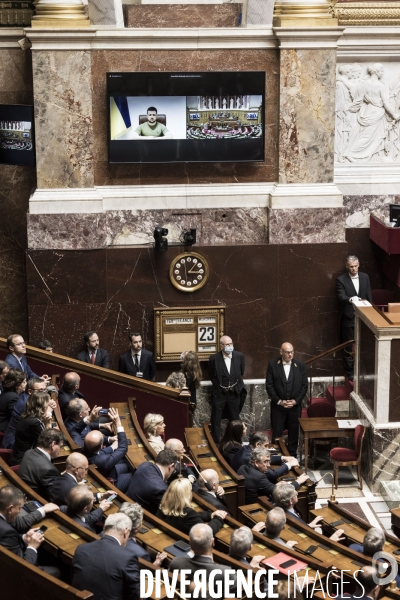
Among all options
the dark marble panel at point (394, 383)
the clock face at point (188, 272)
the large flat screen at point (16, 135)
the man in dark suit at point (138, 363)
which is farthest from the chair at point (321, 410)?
the large flat screen at point (16, 135)

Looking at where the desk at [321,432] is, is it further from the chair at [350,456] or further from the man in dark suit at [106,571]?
the man in dark suit at [106,571]

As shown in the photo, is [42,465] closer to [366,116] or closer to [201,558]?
[201,558]

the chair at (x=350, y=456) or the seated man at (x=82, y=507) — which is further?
the chair at (x=350, y=456)

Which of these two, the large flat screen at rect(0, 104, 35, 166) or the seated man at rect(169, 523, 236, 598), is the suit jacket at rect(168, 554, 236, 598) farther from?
the large flat screen at rect(0, 104, 35, 166)

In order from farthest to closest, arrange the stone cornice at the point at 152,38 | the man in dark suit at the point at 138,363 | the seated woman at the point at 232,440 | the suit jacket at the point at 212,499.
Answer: the stone cornice at the point at 152,38 < the man in dark suit at the point at 138,363 < the seated woman at the point at 232,440 < the suit jacket at the point at 212,499

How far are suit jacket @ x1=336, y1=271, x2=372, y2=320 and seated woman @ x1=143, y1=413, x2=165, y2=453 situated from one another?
4.36m

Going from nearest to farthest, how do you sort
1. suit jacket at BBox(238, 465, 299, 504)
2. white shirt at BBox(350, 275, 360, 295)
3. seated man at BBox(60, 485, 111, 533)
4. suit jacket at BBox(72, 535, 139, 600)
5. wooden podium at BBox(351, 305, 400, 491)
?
1. suit jacket at BBox(72, 535, 139, 600)
2. seated man at BBox(60, 485, 111, 533)
3. suit jacket at BBox(238, 465, 299, 504)
4. wooden podium at BBox(351, 305, 400, 491)
5. white shirt at BBox(350, 275, 360, 295)

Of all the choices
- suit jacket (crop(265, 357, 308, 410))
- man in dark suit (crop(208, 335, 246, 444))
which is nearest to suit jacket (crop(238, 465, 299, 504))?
suit jacket (crop(265, 357, 308, 410))

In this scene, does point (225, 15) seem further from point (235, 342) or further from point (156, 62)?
point (235, 342)

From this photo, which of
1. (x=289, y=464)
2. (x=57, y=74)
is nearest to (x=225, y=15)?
(x=57, y=74)

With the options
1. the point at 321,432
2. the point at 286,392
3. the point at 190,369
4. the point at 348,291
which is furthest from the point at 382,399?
the point at 348,291

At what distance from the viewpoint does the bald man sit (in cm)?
1228

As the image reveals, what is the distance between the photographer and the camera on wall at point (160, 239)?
13.1 m

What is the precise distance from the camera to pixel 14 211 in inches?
554
